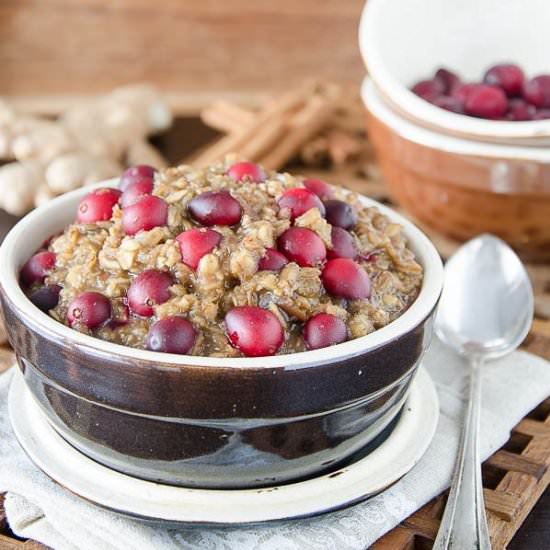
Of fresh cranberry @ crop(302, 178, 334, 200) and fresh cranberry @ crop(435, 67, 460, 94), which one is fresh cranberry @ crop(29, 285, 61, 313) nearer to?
fresh cranberry @ crop(302, 178, 334, 200)

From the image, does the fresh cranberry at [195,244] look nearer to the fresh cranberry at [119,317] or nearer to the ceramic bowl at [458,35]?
the fresh cranberry at [119,317]

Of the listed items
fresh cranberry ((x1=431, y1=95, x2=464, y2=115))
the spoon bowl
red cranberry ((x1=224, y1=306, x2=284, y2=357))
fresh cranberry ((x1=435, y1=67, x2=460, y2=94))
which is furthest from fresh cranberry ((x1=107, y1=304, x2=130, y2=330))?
fresh cranberry ((x1=435, y1=67, x2=460, y2=94))

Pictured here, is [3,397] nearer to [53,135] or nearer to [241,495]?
[241,495]

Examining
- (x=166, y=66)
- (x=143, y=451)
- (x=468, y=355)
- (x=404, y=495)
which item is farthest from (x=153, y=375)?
(x=166, y=66)

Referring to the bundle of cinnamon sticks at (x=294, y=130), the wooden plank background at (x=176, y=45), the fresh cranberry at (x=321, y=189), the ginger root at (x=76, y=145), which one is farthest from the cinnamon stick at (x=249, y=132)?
the wooden plank background at (x=176, y=45)

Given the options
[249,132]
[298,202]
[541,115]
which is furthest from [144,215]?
[249,132]

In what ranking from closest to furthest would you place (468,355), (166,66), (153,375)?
(153,375), (468,355), (166,66)

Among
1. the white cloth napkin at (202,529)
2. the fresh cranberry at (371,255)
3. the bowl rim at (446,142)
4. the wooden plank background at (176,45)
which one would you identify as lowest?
the wooden plank background at (176,45)
